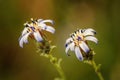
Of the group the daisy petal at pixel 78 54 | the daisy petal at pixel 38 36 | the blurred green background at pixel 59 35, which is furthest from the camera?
the blurred green background at pixel 59 35

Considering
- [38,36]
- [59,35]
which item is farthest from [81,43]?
[59,35]

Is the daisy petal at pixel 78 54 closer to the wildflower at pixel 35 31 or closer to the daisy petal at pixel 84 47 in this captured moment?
the daisy petal at pixel 84 47

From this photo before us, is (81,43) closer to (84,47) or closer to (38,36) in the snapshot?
(84,47)

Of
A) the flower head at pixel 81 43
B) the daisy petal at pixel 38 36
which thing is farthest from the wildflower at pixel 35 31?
the flower head at pixel 81 43

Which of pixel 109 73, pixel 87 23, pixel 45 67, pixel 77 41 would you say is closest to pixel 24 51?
pixel 45 67

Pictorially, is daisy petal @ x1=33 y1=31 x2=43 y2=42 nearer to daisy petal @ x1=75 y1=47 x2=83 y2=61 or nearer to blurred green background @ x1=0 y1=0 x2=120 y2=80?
daisy petal @ x1=75 y1=47 x2=83 y2=61

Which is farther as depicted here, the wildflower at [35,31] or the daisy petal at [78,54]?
the wildflower at [35,31]

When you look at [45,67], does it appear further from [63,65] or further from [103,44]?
[103,44]
